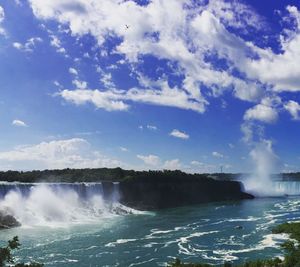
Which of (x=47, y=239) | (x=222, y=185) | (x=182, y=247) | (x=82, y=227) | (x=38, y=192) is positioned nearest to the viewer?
(x=182, y=247)

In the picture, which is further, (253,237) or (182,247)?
(253,237)

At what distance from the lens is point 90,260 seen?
34781 mm

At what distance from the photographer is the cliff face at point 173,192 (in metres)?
77.6

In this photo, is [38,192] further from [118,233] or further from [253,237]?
[253,237]

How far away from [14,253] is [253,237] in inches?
819

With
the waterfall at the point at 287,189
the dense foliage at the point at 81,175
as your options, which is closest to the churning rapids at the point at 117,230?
the dense foliage at the point at 81,175

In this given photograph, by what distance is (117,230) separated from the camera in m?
49.9

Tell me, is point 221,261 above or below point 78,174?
below

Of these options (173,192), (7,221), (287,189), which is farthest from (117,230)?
(287,189)

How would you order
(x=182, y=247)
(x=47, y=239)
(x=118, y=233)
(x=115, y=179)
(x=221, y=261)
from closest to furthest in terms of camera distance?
(x=221, y=261) < (x=182, y=247) < (x=47, y=239) < (x=118, y=233) < (x=115, y=179)

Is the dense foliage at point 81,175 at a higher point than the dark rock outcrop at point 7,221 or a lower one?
higher

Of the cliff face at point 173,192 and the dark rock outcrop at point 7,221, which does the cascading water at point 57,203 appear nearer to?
the dark rock outcrop at point 7,221

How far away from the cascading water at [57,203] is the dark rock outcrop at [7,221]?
3.79 ft

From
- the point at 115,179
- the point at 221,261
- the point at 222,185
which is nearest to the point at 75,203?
the point at 115,179
